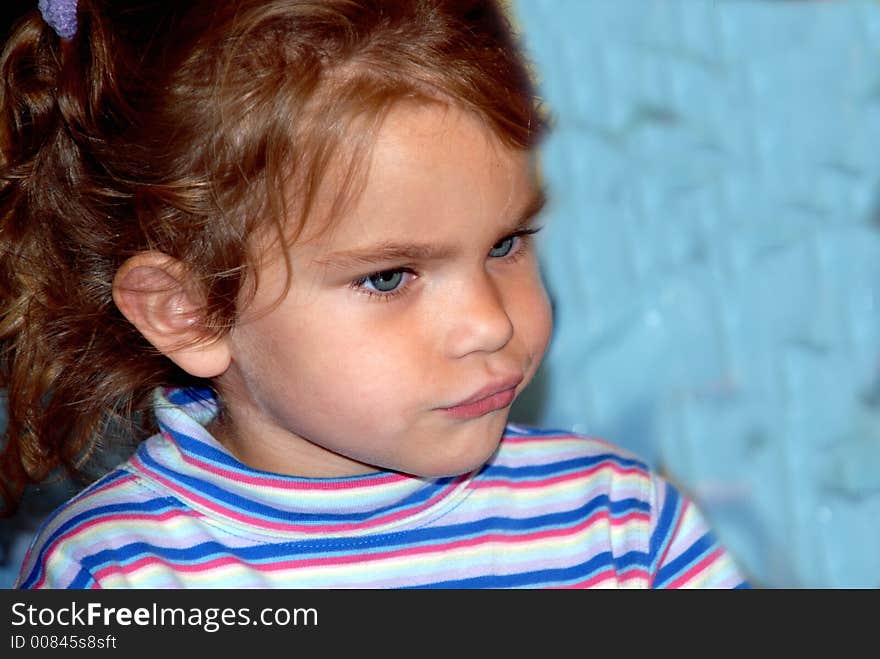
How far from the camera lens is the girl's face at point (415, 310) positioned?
0.92 meters

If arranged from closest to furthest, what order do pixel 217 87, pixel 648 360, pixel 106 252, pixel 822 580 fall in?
1. pixel 217 87
2. pixel 106 252
3. pixel 822 580
4. pixel 648 360

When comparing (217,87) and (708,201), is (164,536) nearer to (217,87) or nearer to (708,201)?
(217,87)

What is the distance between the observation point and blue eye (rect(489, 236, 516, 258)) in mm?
1004

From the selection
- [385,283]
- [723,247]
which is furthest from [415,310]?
[723,247]

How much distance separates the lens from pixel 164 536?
104cm

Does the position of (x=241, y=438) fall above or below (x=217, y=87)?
below

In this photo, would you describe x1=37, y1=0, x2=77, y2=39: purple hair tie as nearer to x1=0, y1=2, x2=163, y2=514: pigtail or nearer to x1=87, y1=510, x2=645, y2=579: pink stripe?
x1=0, y1=2, x2=163, y2=514: pigtail

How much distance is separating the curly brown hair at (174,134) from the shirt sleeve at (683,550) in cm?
35

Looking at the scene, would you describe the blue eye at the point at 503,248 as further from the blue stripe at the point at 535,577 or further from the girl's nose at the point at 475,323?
the blue stripe at the point at 535,577

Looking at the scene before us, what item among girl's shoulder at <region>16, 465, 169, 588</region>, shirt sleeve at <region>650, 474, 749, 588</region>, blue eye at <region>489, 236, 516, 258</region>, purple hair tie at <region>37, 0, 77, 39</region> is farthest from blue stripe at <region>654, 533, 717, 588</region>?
purple hair tie at <region>37, 0, 77, 39</region>

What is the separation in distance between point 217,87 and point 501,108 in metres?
0.20

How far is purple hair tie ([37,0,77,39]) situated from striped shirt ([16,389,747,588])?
30 centimetres

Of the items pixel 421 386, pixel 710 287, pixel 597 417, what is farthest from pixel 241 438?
pixel 710 287

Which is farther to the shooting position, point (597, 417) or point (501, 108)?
point (597, 417)
